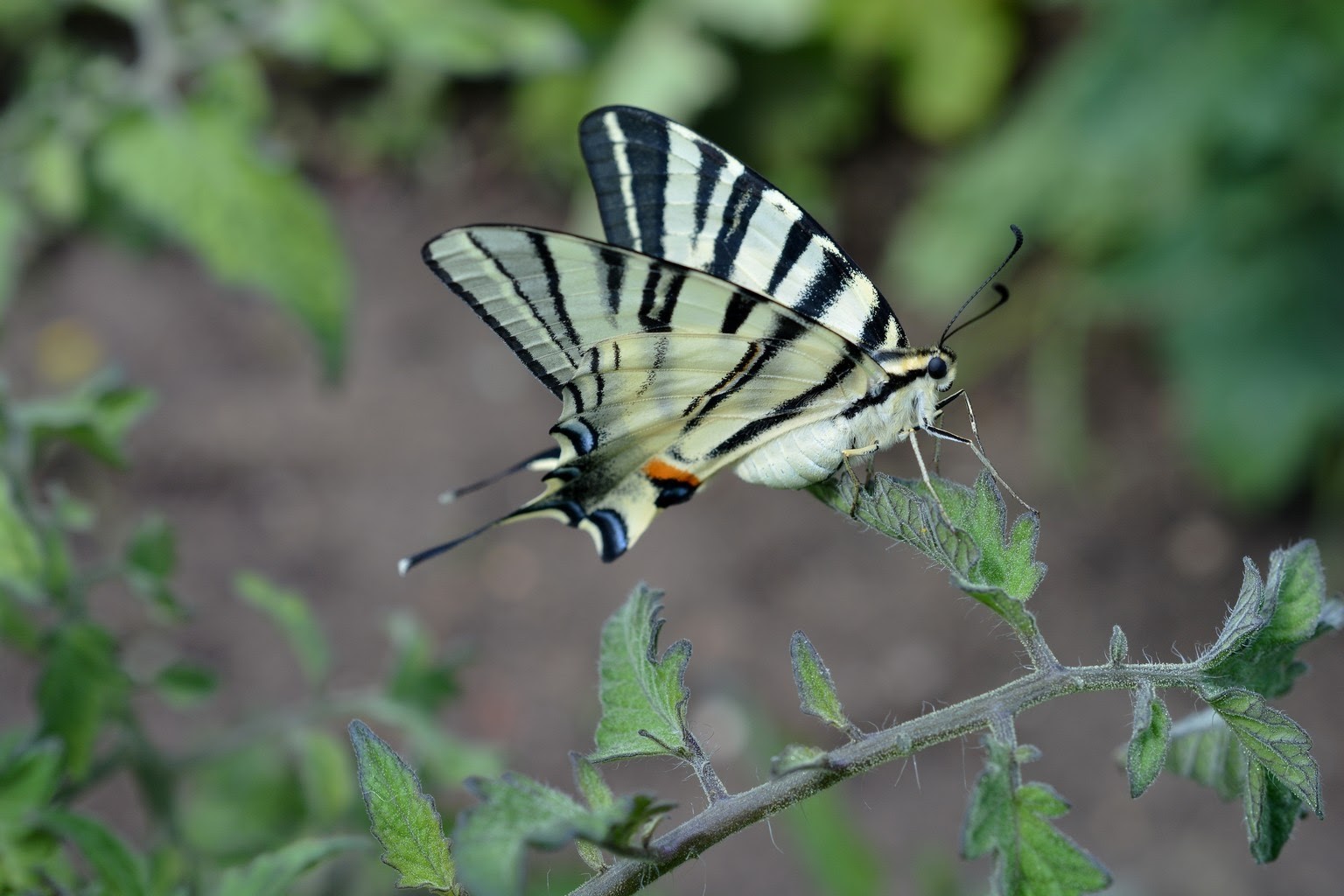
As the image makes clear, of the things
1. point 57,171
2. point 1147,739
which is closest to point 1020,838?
point 1147,739

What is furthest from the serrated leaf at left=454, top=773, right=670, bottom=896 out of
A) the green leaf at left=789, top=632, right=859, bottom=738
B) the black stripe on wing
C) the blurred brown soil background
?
the blurred brown soil background

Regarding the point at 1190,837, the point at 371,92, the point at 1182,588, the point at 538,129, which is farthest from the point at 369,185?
the point at 1190,837

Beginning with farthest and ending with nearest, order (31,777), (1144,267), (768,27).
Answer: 1. (768,27)
2. (1144,267)
3. (31,777)

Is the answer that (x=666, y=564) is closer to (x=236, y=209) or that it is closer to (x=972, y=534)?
(x=236, y=209)

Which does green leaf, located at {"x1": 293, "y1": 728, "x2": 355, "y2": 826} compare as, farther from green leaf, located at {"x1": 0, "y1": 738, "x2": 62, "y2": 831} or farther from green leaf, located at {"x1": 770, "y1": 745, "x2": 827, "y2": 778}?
green leaf, located at {"x1": 770, "y1": 745, "x2": 827, "y2": 778}

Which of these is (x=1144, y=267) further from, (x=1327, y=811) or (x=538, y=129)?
(x=538, y=129)

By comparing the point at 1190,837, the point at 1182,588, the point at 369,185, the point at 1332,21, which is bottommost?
the point at 1190,837

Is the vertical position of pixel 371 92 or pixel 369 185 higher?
pixel 371 92
